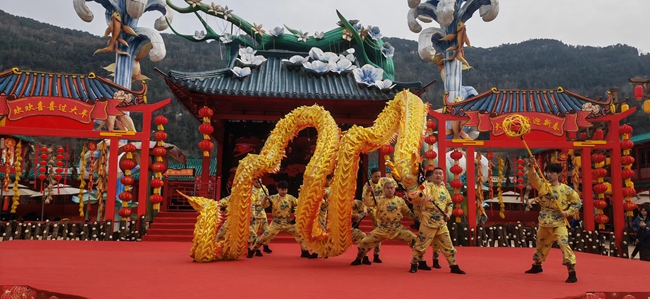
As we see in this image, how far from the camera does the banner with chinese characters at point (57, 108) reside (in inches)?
387

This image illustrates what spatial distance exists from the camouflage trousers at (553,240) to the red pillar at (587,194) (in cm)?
547

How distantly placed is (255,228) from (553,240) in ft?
13.2

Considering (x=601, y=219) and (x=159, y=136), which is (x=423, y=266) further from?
(x=159, y=136)

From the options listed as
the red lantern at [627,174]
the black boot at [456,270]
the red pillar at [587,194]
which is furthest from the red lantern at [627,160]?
the black boot at [456,270]

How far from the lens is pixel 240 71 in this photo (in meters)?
12.2

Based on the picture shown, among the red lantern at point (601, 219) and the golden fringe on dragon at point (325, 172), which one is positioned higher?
the golden fringe on dragon at point (325, 172)

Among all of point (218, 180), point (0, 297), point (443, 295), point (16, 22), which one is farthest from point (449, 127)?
point (16, 22)

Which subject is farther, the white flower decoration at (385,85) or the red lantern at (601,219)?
the white flower decoration at (385,85)

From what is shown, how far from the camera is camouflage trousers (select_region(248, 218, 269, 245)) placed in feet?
23.1

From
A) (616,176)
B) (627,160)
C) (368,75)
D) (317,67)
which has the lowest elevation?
(616,176)

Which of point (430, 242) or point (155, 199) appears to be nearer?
point (430, 242)

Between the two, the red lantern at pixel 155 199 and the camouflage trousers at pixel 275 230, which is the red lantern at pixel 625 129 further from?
the red lantern at pixel 155 199

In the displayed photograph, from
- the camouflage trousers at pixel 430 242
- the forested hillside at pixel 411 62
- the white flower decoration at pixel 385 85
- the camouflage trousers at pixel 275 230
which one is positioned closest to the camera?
the camouflage trousers at pixel 430 242

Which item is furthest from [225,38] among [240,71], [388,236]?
[388,236]
